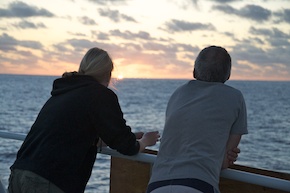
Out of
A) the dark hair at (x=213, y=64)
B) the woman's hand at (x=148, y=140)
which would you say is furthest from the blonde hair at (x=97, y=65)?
the dark hair at (x=213, y=64)

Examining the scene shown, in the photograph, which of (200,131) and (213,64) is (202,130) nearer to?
(200,131)

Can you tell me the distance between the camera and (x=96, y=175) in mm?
17266

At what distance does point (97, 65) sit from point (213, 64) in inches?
26.7

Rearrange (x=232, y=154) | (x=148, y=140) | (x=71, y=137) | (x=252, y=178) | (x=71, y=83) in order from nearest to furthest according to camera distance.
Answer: (x=252, y=178) → (x=232, y=154) → (x=71, y=137) → (x=71, y=83) → (x=148, y=140)

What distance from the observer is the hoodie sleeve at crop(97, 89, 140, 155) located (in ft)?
9.07

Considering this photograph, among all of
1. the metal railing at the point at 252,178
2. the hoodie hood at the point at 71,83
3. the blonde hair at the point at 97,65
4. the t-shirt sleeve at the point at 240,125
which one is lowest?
the metal railing at the point at 252,178

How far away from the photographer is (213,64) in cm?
262

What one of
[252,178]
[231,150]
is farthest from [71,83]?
[252,178]

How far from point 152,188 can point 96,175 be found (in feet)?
49.3

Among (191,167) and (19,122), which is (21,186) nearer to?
(191,167)

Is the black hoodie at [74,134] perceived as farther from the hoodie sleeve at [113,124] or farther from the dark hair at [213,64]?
the dark hair at [213,64]

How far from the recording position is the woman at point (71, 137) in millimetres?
2707

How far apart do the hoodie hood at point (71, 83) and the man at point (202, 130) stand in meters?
0.50

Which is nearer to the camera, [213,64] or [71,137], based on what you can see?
[213,64]
